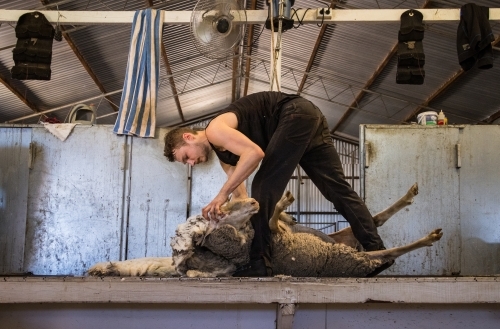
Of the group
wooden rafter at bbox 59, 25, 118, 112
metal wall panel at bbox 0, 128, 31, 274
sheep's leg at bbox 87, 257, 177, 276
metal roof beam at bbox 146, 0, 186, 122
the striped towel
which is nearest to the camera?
sheep's leg at bbox 87, 257, 177, 276

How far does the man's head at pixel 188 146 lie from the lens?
300cm

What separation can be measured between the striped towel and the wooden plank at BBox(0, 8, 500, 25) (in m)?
0.16

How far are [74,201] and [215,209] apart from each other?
349 centimetres

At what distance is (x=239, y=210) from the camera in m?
2.76

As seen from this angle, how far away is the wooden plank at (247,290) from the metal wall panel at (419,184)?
3.55 metres

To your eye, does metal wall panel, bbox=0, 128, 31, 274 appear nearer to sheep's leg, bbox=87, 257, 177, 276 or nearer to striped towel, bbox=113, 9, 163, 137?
striped towel, bbox=113, 9, 163, 137

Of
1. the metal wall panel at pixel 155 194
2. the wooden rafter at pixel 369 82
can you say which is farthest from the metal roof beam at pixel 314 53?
the metal wall panel at pixel 155 194

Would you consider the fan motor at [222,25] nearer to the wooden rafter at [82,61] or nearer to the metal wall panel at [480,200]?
the metal wall panel at [480,200]

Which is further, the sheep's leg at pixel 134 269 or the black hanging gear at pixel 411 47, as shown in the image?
the black hanging gear at pixel 411 47

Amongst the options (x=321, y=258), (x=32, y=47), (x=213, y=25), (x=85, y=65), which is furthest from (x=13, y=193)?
(x=85, y=65)

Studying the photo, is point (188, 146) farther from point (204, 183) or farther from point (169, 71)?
point (169, 71)

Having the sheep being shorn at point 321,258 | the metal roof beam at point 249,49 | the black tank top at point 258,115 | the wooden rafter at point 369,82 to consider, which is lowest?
the sheep being shorn at point 321,258

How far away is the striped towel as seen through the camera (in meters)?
6.01

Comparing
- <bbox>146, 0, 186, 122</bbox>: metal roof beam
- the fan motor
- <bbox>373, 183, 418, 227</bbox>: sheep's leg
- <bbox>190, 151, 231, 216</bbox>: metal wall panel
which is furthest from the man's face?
<bbox>146, 0, 186, 122</bbox>: metal roof beam
